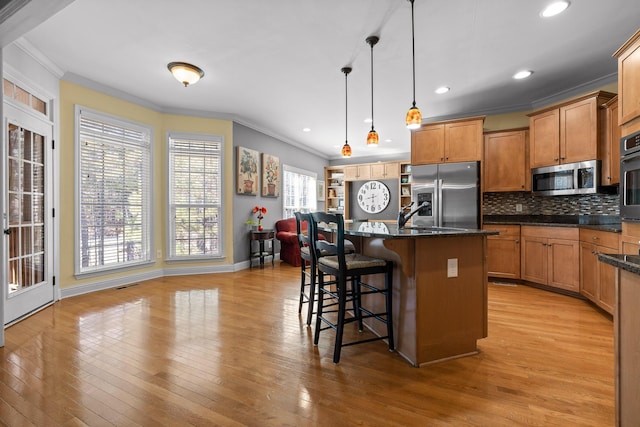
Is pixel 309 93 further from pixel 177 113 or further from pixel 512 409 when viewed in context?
pixel 512 409

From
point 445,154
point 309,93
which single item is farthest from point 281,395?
point 445,154

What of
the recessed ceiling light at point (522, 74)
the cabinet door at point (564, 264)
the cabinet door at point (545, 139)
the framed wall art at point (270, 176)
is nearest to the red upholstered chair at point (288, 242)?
the framed wall art at point (270, 176)

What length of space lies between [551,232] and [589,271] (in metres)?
0.61

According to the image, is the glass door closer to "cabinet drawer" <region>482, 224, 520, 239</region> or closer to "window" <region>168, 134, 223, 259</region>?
"window" <region>168, 134, 223, 259</region>

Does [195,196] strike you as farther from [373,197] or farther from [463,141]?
[373,197]

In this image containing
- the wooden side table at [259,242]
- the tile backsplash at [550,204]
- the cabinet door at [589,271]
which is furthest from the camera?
the wooden side table at [259,242]

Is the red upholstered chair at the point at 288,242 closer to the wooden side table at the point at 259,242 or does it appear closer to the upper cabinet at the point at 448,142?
the wooden side table at the point at 259,242

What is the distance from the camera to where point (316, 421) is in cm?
150

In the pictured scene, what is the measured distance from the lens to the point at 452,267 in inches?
84.1

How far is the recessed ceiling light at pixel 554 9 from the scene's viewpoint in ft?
7.75

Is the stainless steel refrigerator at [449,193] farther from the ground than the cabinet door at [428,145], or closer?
closer

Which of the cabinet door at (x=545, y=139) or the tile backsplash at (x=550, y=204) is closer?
the tile backsplash at (x=550, y=204)

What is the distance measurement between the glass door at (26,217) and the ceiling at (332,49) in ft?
2.89

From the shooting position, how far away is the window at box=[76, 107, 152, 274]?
3.85m
